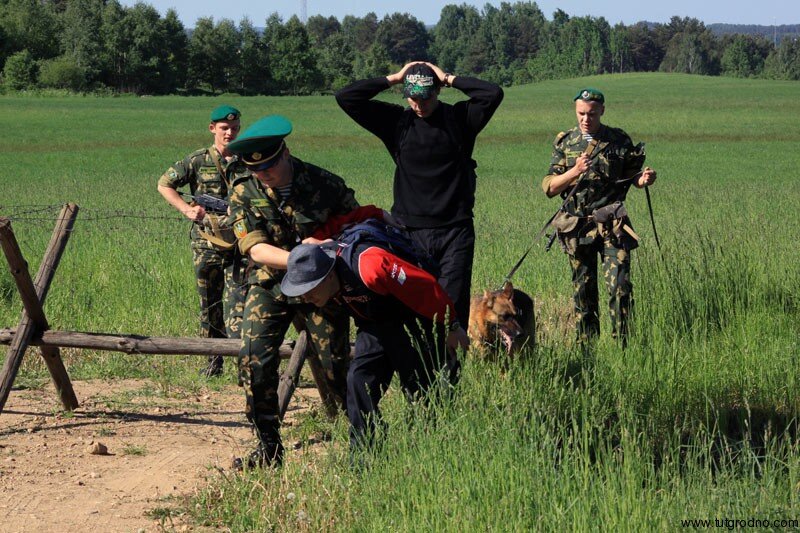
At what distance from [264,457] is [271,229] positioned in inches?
45.9

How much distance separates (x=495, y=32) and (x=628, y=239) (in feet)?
618

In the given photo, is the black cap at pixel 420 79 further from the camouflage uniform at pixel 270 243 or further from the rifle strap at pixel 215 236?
the rifle strap at pixel 215 236

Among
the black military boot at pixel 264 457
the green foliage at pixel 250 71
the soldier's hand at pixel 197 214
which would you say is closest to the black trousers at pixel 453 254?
the black military boot at pixel 264 457

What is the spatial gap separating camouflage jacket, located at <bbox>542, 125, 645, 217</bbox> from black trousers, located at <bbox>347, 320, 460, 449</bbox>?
284cm

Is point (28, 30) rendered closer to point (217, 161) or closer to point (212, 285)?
point (212, 285)

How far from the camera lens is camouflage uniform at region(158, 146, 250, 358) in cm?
721

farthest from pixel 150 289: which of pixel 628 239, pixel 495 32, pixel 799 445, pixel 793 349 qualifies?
pixel 495 32

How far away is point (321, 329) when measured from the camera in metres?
5.62

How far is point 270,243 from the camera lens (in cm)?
534

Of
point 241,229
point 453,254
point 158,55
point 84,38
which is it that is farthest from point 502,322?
point 158,55

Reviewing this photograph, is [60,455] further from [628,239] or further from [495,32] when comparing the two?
[495,32]

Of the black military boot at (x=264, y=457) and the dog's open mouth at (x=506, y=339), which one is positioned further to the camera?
the dog's open mouth at (x=506, y=339)

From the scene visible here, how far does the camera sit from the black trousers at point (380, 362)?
16.8 ft

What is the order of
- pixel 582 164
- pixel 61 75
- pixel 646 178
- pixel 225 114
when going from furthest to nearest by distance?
1. pixel 61 75
2. pixel 225 114
3. pixel 646 178
4. pixel 582 164
